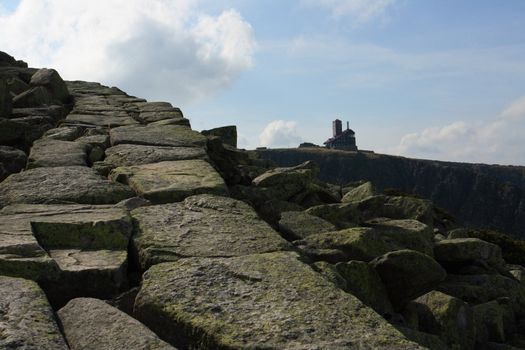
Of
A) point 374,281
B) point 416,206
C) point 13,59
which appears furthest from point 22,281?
point 13,59

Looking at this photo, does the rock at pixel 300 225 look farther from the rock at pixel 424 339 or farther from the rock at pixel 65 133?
the rock at pixel 65 133

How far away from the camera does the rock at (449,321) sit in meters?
6.51

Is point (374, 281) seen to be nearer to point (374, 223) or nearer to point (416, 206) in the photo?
point (374, 223)

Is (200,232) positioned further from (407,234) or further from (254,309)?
(407,234)

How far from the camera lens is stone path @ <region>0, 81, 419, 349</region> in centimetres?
365

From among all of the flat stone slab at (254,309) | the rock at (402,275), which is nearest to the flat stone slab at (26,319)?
the flat stone slab at (254,309)

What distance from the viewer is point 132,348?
3.44 metres

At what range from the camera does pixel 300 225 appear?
741 cm

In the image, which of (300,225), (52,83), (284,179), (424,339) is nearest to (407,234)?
(300,225)

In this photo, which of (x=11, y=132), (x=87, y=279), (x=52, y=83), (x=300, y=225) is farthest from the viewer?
(x=52, y=83)

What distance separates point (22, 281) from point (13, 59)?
830 inches

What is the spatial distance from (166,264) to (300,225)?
2.87 meters

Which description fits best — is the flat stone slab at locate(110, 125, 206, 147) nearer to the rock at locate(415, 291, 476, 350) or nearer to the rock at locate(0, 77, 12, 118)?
the rock at locate(0, 77, 12, 118)

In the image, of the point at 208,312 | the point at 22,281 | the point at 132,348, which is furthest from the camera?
the point at 22,281
